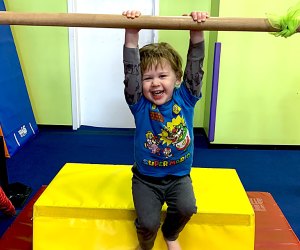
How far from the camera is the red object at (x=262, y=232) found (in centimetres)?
218

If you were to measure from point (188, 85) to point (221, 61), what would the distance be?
2311 mm

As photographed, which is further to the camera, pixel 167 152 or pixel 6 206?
pixel 6 206

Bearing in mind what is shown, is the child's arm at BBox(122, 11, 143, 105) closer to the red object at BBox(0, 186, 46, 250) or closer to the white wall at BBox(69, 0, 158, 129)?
the red object at BBox(0, 186, 46, 250)

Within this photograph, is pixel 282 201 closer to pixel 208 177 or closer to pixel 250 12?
pixel 208 177

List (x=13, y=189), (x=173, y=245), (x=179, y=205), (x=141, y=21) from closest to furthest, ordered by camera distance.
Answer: (x=141, y=21)
(x=179, y=205)
(x=173, y=245)
(x=13, y=189)

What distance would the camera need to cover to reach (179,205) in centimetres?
181

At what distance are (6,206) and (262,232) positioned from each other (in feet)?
5.31

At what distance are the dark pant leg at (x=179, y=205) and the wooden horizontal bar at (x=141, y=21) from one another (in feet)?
2.37

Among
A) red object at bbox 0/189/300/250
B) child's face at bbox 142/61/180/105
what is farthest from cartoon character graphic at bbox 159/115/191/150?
red object at bbox 0/189/300/250

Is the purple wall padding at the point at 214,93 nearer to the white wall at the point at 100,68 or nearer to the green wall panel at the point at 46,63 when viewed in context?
the white wall at the point at 100,68

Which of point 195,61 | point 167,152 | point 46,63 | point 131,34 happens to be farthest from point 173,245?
point 46,63

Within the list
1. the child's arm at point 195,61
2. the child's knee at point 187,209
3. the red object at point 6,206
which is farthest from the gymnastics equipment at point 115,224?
the child's arm at point 195,61

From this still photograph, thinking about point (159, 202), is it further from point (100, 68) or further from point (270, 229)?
point (100, 68)

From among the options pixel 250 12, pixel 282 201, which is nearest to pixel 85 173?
pixel 282 201
